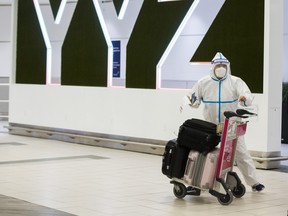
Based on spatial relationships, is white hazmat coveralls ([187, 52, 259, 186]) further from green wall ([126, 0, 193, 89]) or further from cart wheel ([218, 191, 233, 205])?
green wall ([126, 0, 193, 89])

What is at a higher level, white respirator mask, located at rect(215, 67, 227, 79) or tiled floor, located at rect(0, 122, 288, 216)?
white respirator mask, located at rect(215, 67, 227, 79)

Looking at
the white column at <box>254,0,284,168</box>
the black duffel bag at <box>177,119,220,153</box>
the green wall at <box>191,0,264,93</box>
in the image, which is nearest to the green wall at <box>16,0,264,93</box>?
the green wall at <box>191,0,264,93</box>

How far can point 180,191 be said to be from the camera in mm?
5805

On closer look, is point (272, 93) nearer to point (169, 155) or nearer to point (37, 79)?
point (169, 155)

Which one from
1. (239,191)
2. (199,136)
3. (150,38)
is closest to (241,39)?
(150,38)

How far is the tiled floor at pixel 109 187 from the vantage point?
5340 millimetres

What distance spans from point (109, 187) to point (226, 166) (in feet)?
4.52

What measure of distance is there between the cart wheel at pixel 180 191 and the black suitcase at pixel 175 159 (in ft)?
0.33

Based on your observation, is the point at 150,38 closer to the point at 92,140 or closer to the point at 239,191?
the point at 92,140

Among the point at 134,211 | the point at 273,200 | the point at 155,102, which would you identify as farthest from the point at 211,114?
the point at 155,102

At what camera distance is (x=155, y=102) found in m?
9.54

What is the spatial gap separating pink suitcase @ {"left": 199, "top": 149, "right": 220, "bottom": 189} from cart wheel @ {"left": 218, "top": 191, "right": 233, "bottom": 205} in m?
0.14

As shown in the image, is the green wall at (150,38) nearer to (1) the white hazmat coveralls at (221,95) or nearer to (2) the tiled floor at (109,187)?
(2) the tiled floor at (109,187)

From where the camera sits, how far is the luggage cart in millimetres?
5551
